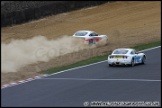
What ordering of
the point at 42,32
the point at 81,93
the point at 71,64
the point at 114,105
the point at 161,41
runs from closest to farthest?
the point at 114,105, the point at 81,93, the point at 71,64, the point at 161,41, the point at 42,32


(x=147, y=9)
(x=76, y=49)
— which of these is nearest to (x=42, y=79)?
(x=76, y=49)

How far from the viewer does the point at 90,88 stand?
25.9 metres

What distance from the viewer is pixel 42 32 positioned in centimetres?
5094

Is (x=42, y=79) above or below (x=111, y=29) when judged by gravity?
below

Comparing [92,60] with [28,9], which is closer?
[92,60]

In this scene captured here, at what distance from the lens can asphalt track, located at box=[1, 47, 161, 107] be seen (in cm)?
2292

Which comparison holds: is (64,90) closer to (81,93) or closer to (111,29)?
(81,93)

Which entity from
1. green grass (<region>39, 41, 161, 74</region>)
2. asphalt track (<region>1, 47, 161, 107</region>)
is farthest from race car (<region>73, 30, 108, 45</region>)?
asphalt track (<region>1, 47, 161, 107</region>)

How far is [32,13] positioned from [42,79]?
25.8 metres

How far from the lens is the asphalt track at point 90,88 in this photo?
22922mm

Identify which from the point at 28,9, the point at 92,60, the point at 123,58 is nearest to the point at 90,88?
the point at 123,58

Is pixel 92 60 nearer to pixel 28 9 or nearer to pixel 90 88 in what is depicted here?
pixel 90 88

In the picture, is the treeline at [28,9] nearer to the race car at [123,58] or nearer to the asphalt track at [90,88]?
the race car at [123,58]

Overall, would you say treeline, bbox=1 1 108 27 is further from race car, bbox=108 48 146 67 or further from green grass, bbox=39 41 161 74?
race car, bbox=108 48 146 67
